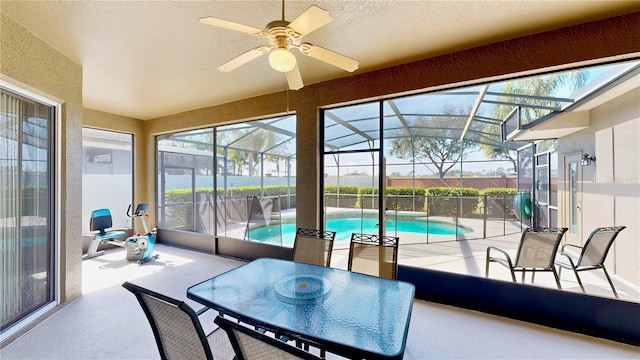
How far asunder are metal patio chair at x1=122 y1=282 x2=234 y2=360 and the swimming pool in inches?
91.2

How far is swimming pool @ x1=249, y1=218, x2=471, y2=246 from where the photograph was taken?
3.62 metres

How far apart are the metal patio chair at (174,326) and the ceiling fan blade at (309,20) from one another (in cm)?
159

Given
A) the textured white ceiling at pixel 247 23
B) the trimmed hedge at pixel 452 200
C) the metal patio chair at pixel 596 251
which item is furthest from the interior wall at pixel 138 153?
the metal patio chair at pixel 596 251

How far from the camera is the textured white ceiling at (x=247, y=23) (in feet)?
6.68

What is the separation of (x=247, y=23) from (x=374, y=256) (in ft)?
7.86

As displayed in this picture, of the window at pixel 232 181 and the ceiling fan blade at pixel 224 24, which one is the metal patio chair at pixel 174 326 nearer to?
the ceiling fan blade at pixel 224 24

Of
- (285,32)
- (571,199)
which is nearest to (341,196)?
(285,32)

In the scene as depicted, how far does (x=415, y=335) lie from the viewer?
2.40 metres

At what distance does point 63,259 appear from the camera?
115 inches

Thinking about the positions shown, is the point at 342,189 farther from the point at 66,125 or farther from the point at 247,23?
the point at 66,125

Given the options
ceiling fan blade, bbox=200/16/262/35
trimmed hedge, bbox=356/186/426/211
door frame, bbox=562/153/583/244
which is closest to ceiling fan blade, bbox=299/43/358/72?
ceiling fan blade, bbox=200/16/262/35

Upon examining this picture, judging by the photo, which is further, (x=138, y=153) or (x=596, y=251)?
(x=138, y=153)

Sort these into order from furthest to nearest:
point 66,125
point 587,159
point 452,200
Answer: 1. point 452,200
2. point 587,159
3. point 66,125

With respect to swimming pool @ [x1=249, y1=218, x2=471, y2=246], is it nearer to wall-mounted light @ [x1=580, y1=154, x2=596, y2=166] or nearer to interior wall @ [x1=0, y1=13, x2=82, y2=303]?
wall-mounted light @ [x1=580, y1=154, x2=596, y2=166]
